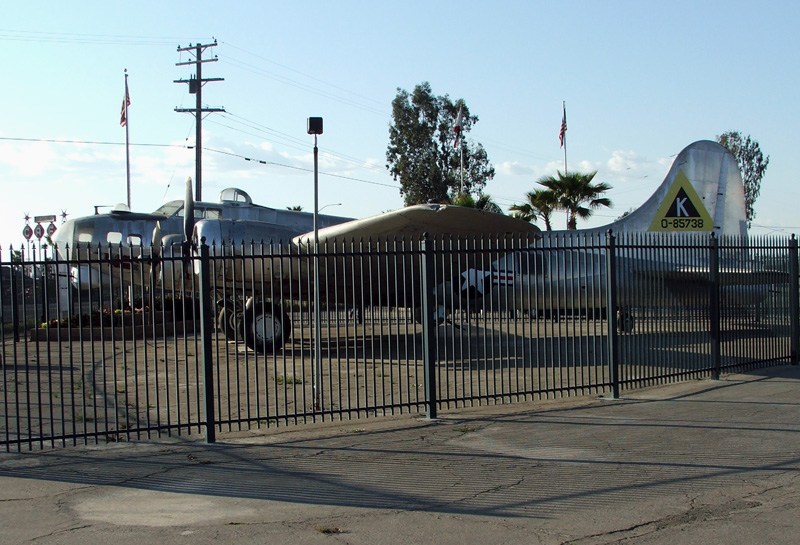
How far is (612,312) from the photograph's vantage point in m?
10.0

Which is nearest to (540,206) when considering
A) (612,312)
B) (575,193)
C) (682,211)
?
(575,193)

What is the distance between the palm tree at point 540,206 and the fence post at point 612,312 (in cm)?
2326

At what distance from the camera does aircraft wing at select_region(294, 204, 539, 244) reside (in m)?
12.6

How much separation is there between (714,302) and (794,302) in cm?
277

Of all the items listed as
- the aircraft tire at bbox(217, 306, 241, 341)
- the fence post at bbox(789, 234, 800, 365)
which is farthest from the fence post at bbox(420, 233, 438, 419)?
the fence post at bbox(789, 234, 800, 365)

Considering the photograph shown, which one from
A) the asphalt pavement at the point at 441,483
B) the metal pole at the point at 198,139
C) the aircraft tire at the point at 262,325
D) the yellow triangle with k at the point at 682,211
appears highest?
the metal pole at the point at 198,139

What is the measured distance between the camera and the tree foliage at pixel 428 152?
172 feet

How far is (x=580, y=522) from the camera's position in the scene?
519 cm

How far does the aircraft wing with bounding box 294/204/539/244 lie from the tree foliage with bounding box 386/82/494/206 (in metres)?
37.8

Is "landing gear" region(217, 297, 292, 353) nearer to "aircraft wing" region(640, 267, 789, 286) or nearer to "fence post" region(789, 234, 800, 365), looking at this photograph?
"aircraft wing" region(640, 267, 789, 286)

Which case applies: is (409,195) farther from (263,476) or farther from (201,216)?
(263,476)

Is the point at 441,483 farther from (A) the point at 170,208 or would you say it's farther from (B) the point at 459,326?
(A) the point at 170,208

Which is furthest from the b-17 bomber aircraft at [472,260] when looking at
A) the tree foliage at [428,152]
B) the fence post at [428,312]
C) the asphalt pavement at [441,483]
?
the tree foliage at [428,152]

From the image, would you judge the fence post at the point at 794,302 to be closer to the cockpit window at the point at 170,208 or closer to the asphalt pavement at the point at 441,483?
the asphalt pavement at the point at 441,483
